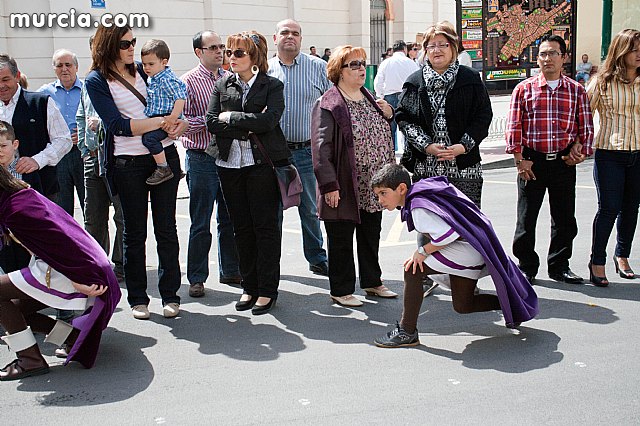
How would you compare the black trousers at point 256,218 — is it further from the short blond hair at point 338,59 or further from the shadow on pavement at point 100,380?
the shadow on pavement at point 100,380

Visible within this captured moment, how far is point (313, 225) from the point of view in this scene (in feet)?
24.1

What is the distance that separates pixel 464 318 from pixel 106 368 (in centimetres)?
253

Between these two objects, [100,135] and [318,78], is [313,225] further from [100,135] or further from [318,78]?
[100,135]

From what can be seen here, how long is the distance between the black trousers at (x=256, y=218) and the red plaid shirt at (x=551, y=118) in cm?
203

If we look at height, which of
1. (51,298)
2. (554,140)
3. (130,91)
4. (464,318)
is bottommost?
(464,318)

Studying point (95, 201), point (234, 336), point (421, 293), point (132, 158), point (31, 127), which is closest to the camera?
point (421, 293)

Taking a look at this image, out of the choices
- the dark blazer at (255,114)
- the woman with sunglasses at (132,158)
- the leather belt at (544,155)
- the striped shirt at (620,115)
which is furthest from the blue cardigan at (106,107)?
the striped shirt at (620,115)

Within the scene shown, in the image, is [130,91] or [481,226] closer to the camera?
[481,226]

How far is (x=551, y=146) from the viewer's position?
260 inches

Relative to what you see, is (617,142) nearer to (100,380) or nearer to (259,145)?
(259,145)

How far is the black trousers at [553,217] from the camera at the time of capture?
22.1 ft

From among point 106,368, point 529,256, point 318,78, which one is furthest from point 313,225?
point 106,368

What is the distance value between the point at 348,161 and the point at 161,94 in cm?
147
